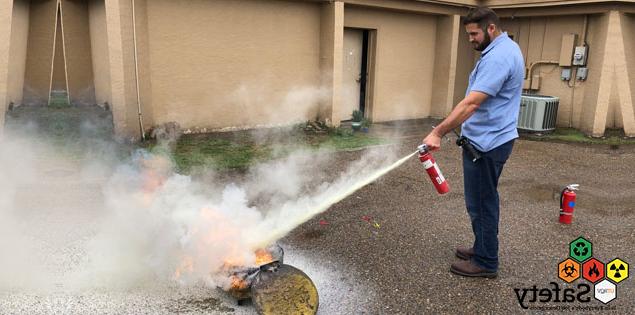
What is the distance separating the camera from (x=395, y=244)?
4.61 m

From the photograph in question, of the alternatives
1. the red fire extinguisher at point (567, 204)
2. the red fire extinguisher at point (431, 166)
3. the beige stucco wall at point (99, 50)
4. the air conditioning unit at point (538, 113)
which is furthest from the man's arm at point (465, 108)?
the air conditioning unit at point (538, 113)

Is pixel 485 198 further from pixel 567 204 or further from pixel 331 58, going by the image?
pixel 331 58

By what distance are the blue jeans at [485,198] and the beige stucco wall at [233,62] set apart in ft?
21.1

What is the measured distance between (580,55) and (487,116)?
8789 mm

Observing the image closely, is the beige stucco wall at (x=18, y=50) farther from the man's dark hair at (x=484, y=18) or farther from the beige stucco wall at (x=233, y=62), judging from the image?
the man's dark hair at (x=484, y=18)

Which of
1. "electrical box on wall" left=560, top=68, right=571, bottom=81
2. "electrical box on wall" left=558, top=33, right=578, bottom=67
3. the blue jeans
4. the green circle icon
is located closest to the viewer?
the blue jeans

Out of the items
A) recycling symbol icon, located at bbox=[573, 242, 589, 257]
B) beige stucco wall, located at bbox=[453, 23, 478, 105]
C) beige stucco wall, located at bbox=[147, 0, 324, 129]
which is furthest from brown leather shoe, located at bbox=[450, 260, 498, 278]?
beige stucco wall, located at bbox=[453, 23, 478, 105]

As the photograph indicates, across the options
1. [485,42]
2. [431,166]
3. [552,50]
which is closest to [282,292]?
[431,166]

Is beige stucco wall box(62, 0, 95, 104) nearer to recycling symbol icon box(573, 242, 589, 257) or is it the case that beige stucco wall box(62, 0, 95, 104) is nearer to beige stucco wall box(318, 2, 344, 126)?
beige stucco wall box(318, 2, 344, 126)

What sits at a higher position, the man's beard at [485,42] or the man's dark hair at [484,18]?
the man's dark hair at [484,18]

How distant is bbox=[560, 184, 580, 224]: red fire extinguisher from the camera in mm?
5098

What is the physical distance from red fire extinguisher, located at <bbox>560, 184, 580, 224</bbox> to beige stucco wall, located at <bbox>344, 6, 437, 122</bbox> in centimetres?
668

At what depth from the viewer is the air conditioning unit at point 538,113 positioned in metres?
10.7

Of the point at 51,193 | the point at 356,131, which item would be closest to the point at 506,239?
the point at 51,193
